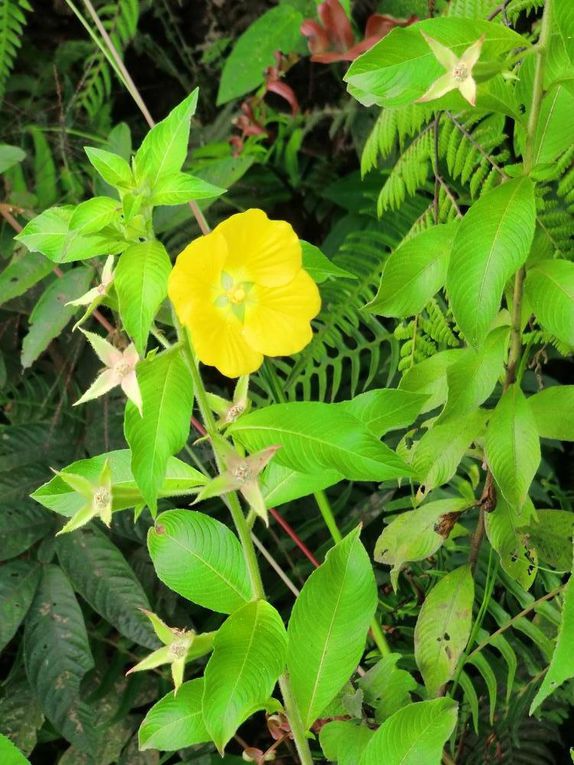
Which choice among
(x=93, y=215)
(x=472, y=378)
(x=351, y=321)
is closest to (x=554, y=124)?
(x=472, y=378)

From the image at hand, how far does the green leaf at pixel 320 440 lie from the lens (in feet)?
2.43

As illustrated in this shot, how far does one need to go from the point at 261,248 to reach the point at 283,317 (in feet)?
0.20

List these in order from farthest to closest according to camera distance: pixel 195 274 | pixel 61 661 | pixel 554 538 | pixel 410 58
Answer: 1. pixel 61 661
2. pixel 554 538
3. pixel 410 58
4. pixel 195 274

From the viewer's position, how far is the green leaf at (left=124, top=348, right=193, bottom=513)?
27.7 inches

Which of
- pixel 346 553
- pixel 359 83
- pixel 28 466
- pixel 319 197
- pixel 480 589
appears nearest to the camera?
pixel 359 83

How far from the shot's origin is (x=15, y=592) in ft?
4.47

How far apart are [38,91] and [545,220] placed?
4.27ft

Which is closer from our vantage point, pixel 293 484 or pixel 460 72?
pixel 460 72

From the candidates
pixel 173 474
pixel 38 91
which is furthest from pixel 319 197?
pixel 173 474

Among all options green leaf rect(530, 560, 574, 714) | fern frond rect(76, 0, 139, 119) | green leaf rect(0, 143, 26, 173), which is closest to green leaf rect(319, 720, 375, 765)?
green leaf rect(530, 560, 574, 714)

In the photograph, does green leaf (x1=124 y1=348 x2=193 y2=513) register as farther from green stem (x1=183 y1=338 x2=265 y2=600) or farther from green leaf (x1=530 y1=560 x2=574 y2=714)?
green leaf (x1=530 y1=560 x2=574 y2=714)

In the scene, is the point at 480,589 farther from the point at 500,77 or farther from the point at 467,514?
the point at 500,77

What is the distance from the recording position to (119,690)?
1517 mm

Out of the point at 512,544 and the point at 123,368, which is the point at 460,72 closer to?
the point at 123,368
